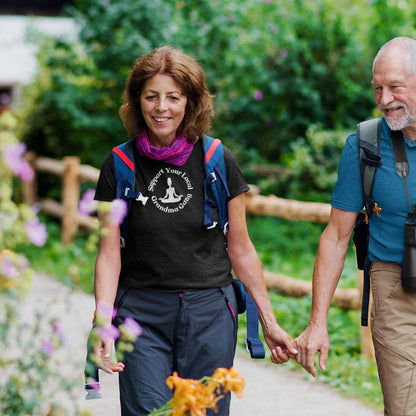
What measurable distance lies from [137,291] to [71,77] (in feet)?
29.8

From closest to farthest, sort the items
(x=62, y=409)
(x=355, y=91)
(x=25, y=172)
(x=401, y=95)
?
(x=25, y=172) < (x=62, y=409) < (x=401, y=95) < (x=355, y=91)

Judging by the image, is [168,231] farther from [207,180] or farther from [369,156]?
[369,156]

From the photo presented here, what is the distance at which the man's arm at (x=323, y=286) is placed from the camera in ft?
11.1

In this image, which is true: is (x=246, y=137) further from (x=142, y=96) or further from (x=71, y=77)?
(x=142, y=96)

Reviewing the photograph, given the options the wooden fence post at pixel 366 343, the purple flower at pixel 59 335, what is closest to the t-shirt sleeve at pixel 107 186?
the purple flower at pixel 59 335

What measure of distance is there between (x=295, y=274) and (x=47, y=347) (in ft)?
23.5

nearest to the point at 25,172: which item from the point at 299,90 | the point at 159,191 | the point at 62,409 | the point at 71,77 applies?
the point at 62,409

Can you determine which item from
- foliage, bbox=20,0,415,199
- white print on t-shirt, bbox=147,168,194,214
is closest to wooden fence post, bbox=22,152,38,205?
foliage, bbox=20,0,415,199

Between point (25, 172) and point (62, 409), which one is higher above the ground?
point (25, 172)

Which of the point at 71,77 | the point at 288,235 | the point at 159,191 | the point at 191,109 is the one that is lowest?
the point at 288,235

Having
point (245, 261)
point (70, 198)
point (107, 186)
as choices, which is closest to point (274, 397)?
point (245, 261)

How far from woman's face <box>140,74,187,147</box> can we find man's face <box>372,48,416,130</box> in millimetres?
780

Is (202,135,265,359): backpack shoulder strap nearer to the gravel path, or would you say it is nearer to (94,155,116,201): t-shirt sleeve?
(94,155,116,201): t-shirt sleeve

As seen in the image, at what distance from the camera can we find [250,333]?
3328 millimetres
